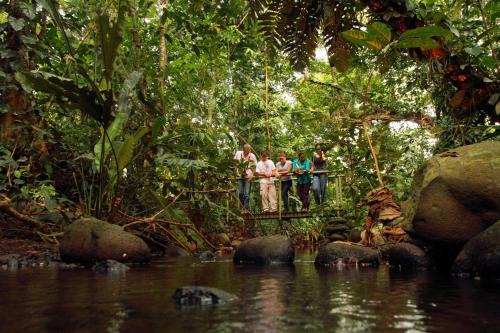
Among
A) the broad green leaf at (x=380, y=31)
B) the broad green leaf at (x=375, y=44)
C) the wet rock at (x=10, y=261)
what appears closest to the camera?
the broad green leaf at (x=380, y=31)

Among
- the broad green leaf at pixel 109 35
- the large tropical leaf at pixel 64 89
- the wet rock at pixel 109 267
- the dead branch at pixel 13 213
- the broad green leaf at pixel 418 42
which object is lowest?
the wet rock at pixel 109 267

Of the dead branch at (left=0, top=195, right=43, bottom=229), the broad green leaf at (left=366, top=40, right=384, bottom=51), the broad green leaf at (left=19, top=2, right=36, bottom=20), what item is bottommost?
the dead branch at (left=0, top=195, right=43, bottom=229)

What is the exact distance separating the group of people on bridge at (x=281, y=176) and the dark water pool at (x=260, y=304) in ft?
21.7

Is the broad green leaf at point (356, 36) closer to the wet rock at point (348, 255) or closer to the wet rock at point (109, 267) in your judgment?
the wet rock at point (348, 255)

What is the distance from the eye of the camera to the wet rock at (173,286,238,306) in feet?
9.16

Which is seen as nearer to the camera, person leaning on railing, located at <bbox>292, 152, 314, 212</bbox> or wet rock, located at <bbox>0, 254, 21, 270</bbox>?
wet rock, located at <bbox>0, 254, 21, 270</bbox>

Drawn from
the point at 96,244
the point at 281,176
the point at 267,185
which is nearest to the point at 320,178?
the point at 281,176

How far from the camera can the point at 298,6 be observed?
5.22 metres

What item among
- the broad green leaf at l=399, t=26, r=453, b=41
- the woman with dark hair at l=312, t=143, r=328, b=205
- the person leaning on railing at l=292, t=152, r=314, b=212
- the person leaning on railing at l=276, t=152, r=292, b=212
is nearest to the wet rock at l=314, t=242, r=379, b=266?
the broad green leaf at l=399, t=26, r=453, b=41

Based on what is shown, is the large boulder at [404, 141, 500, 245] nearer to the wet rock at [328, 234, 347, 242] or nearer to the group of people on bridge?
the group of people on bridge

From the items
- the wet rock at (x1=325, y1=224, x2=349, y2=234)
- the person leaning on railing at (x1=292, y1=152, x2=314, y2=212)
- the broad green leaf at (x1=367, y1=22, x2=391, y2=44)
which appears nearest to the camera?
the broad green leaf at (x1=367, y1=22, x2=391, y2=44)

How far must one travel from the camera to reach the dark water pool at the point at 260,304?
215cm

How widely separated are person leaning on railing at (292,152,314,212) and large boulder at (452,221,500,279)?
6628 mm

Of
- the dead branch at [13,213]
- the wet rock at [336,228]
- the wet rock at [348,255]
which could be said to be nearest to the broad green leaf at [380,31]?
the wet rock at [348,255]
